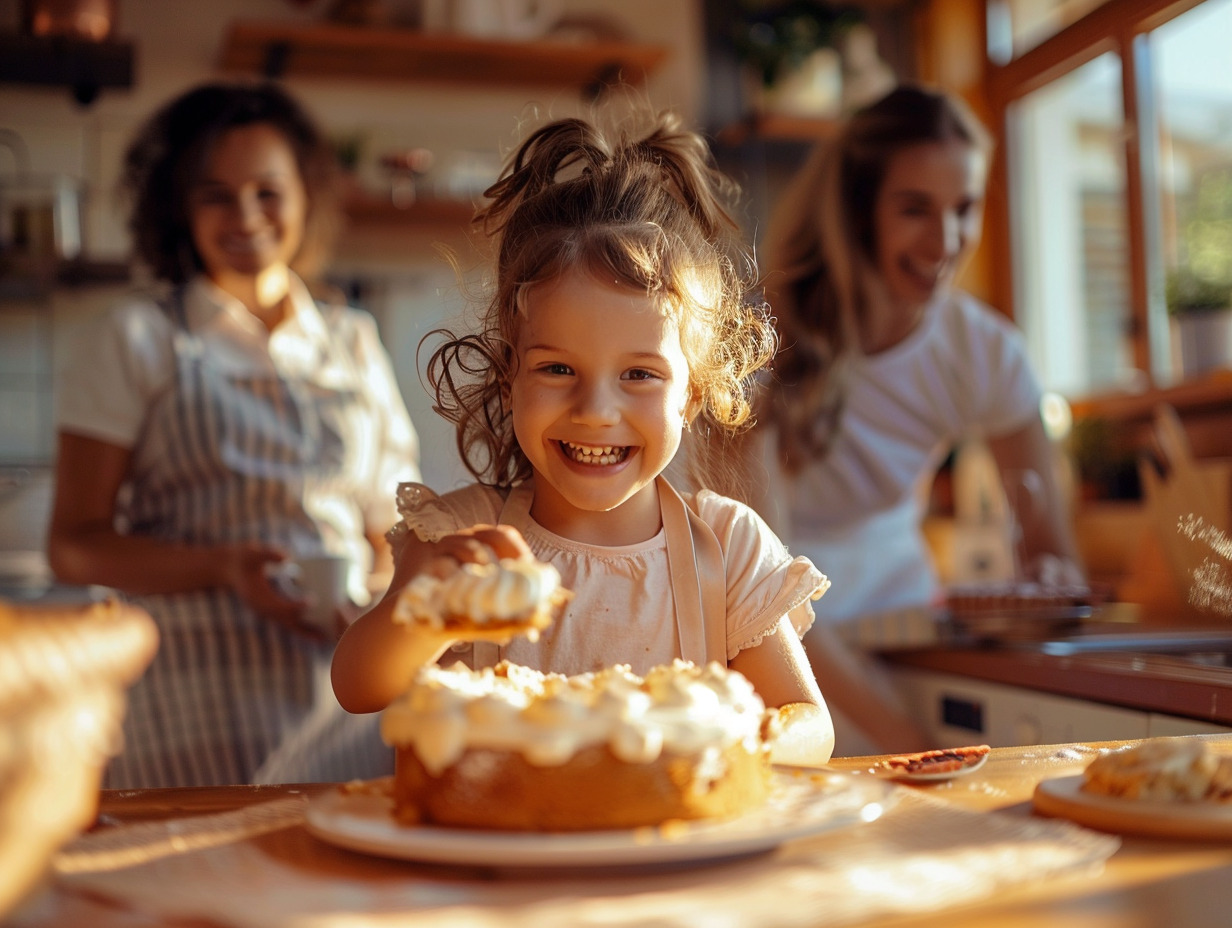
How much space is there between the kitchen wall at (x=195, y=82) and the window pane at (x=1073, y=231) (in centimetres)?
104

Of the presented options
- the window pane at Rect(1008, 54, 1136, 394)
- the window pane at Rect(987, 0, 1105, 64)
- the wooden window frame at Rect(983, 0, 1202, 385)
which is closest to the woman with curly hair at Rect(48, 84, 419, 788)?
the wooden window frame at Rect(983, 0, 1202, 385)

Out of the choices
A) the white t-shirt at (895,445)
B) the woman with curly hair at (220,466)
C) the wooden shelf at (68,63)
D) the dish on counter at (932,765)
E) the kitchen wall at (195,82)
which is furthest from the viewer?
the kitchen wall at (195,82)

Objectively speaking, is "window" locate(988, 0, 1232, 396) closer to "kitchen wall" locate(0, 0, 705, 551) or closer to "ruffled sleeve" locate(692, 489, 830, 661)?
"kitchen wall" locate(0, 0, 705, 551)

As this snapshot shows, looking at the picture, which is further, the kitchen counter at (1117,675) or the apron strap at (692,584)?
the kitchen counter at (1117,675)

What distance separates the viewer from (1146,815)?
2.30 feet

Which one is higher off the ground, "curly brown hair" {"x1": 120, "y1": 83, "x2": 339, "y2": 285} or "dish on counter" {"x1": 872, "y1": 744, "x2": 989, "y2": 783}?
"curly brown hair" {"x1": 120, "y1": 83, "x2": 339, "y2": 285}

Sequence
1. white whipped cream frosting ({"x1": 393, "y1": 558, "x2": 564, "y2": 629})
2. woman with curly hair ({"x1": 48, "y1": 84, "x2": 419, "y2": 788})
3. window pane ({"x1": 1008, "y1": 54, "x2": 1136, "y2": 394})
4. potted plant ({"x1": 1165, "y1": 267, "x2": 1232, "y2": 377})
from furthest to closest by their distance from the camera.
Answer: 1. window pane ({"x1": 1008, "y1": 54, "x2": 1136, "y2": 394})
2. potted plant ({"x1": 1165, "y1": 267, "x2": 1232, "y2": 377})
3. woman with curly hair ({"x1": 48, "y1": 84, "x2": 419, "y2": 788})
4. white whipped cream frosting ({"x1": 393, "y1": 558, "x2": 564, "y2": 629})

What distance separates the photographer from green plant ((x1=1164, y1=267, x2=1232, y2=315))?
9.52ft

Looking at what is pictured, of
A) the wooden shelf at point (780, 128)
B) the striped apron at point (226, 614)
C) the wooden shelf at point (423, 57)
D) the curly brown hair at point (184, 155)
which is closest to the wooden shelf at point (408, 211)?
the wooden shelf at point (423, 57)

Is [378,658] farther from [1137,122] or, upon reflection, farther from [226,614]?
[1137,122]

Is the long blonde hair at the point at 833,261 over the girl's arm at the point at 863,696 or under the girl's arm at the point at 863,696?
over

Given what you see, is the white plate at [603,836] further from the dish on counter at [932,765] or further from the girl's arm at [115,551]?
the girl's arm at [115,551]

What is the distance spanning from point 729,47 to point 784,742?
11.0ft

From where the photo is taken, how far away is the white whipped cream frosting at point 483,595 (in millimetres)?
683
